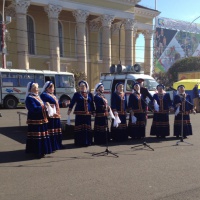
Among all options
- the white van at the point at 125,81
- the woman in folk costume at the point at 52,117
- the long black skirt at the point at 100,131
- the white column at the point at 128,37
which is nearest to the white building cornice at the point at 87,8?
the white column at the point at 128,37

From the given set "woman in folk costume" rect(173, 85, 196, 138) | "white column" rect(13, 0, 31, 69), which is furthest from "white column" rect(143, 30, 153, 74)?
"woman in folk costume" rect(173, 85, 196, 138)

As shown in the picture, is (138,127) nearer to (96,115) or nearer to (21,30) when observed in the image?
(96,115)

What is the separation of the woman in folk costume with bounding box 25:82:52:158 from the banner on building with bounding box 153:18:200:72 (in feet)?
179

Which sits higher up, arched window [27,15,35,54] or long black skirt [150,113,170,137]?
arched window [27,15,35,54]

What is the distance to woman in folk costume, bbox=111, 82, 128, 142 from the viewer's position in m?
8.45

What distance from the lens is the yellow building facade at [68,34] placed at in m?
30.4

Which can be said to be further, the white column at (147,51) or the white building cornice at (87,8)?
the white column at (147,51)

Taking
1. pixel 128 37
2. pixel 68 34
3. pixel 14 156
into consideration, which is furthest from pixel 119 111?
pixel 128 37

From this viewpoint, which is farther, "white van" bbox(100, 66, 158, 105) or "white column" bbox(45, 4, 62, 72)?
"white column" bbox(45, 4, 62, 72)

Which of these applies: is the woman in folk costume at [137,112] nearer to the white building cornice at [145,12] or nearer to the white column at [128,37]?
the white column at [128,37]

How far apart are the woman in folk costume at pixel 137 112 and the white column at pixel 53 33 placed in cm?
2444

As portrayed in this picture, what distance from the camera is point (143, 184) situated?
4941 mm

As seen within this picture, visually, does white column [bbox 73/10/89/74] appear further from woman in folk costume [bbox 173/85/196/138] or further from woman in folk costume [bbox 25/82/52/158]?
woman in folk costume [bbox 25/82/52/158]

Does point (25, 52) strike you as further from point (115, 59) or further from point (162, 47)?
point (162, 47)
